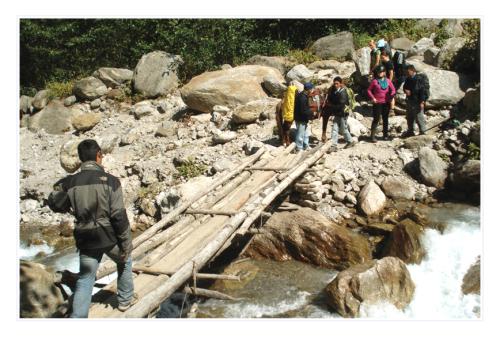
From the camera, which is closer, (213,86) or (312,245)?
(312,245)

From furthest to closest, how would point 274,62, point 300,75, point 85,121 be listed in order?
1. point 274,62
2. point 85,121
3. point 300,75

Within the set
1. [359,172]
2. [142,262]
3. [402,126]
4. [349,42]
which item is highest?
[349,42]

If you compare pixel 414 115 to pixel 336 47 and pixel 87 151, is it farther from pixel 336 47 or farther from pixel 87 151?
pixel 87 151

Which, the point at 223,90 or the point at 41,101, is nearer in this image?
the point at 223,90

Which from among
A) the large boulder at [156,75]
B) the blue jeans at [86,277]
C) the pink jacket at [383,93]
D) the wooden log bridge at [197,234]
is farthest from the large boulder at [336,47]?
the blue jeans at [86,277]

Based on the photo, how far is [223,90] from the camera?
50.3 ft

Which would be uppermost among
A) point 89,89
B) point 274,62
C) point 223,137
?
point 274,62

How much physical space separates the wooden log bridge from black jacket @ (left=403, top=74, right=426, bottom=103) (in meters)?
2.79

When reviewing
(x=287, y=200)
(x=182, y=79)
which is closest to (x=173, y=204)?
(x=287, y=200)

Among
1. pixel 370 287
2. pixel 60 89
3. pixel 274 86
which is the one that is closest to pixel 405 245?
pixel 370 287

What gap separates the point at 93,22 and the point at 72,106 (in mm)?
6981

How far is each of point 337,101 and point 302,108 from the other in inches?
Answer: 39.1

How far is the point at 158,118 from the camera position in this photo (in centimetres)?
1697

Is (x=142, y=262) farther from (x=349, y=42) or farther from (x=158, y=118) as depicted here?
(x=349, y=42)
